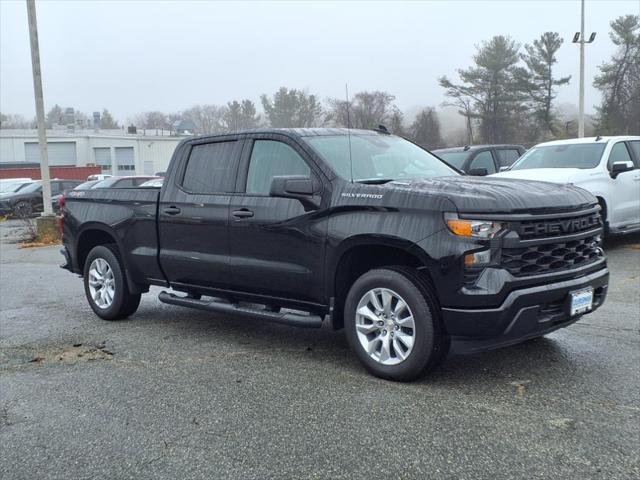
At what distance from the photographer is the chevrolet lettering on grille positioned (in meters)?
4.33

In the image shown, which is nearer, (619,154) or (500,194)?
(500,194)

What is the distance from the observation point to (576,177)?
395 inches

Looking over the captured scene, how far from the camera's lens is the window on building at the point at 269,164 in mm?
5402

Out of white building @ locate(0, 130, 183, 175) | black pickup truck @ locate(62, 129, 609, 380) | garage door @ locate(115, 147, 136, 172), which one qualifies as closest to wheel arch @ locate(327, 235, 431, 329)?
black pickup truck @ locate(62, 129, 609, 380)

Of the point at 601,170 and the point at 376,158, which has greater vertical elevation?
the point at 376,158

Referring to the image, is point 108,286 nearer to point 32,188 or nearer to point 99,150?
point 32,188

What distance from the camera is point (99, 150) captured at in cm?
6575

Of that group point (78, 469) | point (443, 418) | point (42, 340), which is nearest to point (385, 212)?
point (443, 418)

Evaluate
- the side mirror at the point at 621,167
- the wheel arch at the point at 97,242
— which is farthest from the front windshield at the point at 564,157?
the wheel arch at the point at 97,242

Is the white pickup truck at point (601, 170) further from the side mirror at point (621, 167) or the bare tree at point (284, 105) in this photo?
the bare tree at point (284, 105)

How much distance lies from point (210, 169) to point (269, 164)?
74cm

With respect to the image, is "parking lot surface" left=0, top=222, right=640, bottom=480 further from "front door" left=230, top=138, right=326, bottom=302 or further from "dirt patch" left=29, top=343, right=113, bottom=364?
"front door" left=230, top=138, right=326, bottom=302

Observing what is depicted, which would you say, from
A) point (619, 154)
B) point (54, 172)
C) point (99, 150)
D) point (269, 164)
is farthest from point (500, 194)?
point (99, 150)

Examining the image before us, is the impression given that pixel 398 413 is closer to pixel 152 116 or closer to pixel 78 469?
pixel 78 469
